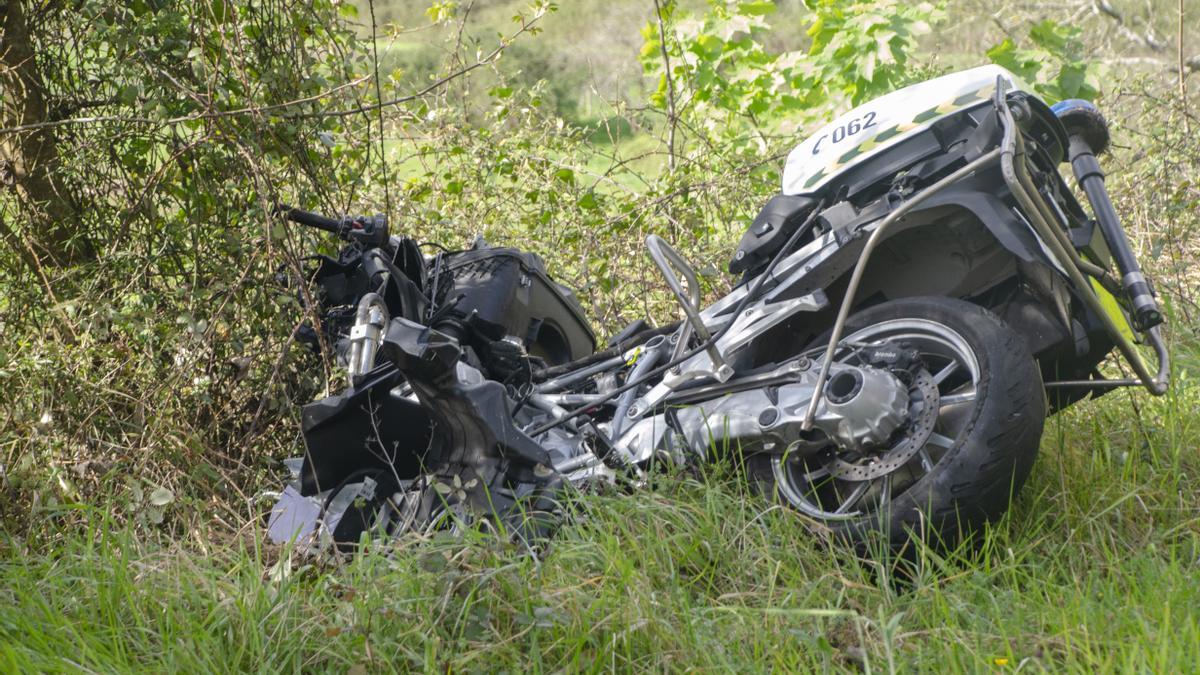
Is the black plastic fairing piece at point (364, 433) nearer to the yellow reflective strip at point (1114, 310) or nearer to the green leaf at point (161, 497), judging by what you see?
the green leaf at point (161, 497)

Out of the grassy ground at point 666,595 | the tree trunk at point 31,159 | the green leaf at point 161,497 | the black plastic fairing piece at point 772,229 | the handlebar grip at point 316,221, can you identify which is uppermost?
the tree trunk at point 31,159

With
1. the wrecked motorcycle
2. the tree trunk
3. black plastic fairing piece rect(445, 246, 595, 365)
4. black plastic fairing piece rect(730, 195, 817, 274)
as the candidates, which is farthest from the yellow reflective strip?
the tree trunk

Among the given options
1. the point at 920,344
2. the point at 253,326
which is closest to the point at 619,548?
the point at 920,344

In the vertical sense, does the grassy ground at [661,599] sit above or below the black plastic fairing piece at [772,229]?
below

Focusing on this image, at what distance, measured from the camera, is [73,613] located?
10.1 ft

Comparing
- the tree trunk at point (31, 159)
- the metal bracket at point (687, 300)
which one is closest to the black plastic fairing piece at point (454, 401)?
the metal bracket at point (687, 300)

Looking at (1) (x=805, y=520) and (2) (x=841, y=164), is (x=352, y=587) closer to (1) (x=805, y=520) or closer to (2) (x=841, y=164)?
(1) (x=805, y=520)

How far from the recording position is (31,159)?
4684mm

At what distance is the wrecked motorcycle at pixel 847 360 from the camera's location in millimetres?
3055

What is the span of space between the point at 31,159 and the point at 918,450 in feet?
11.5

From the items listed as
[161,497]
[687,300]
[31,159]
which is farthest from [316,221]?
[31,159]

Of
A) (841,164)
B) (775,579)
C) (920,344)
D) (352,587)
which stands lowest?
(775,579)

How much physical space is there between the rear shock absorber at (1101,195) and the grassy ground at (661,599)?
0.56 meters

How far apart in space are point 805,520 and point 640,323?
125 cm
